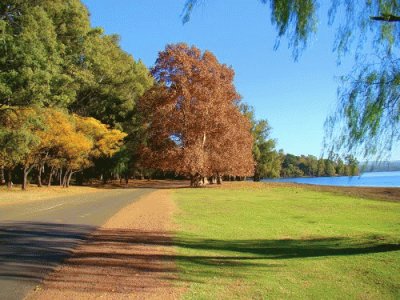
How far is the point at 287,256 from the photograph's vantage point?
376 inches

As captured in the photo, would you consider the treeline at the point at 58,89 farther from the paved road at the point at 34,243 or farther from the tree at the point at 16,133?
the paved road at the point at 34,243

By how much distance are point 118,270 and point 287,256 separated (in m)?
3.99

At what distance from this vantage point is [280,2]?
788 centimetres

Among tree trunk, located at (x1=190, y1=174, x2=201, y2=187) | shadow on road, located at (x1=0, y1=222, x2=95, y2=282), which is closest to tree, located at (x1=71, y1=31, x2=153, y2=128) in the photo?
tree trunk, located at (x1=190, y1=174, x2=201, y2=187)

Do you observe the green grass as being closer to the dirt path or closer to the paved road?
the dirt path

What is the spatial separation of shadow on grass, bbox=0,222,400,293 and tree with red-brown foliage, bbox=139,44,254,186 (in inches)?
1136

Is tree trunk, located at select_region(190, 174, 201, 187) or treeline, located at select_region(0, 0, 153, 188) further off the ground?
treeline, located at select_region(0, 0, 153, 188)

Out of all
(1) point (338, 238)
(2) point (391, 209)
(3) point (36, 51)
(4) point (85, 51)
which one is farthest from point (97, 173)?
(1) point (338, 238)

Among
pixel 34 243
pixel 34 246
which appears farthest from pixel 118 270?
pixel 34 243

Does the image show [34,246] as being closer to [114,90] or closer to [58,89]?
[58,89]

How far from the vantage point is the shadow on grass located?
24.0 feet

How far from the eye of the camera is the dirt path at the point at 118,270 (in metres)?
6.48

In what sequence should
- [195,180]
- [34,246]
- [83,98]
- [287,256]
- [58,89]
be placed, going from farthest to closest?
[83,98] < [195,180] < [58,89] < [34,246] < [287,256]

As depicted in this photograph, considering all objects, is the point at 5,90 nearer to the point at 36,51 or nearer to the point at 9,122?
the point at 36,51
